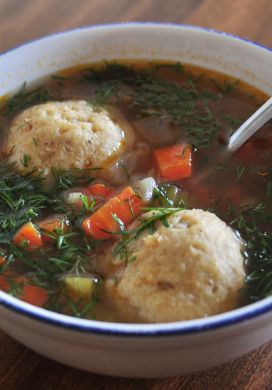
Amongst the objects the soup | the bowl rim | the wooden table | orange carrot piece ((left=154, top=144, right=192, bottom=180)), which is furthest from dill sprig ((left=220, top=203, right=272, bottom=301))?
the wooden table

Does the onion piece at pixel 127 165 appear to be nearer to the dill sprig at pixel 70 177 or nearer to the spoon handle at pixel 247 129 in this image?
the dill sprig at pixel 70 177

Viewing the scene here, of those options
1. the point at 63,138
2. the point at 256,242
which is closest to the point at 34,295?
the point at 63,138

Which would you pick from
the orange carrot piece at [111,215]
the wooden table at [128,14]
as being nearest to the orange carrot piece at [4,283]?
the orange carrot piece at [111,215]

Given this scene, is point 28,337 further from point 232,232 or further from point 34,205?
point 232,232

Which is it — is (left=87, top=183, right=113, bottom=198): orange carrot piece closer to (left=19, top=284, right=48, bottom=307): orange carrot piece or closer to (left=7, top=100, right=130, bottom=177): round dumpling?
(left=7, top=100, right=130, bottom=177): round dumpling

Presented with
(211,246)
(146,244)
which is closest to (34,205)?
(146,244)

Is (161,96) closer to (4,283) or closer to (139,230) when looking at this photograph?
(139,230)
